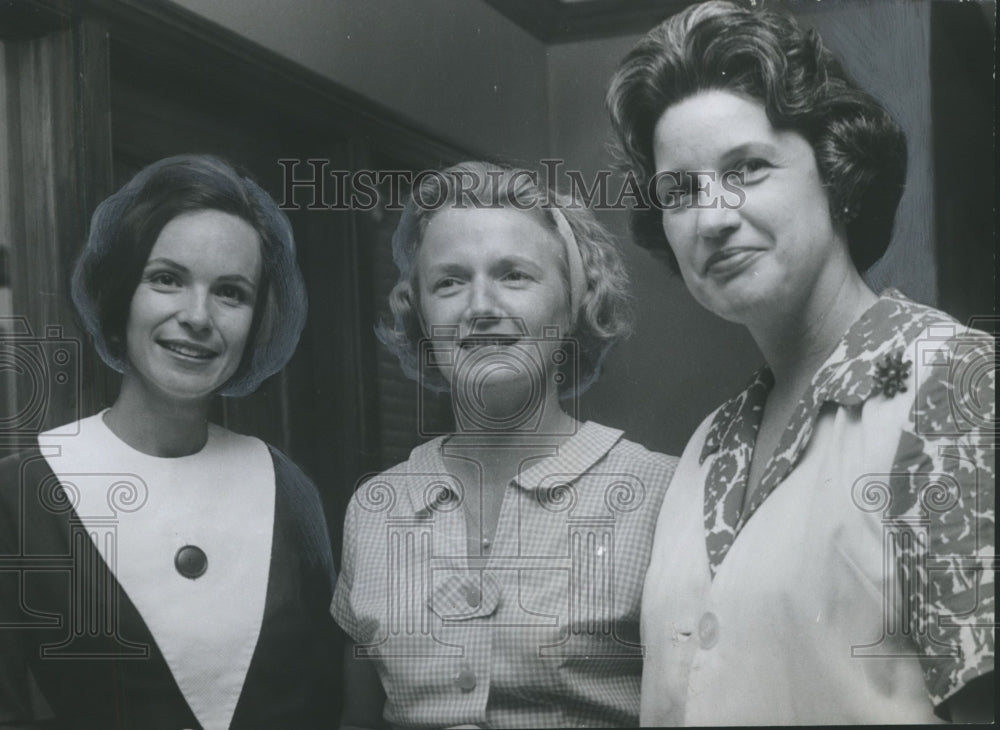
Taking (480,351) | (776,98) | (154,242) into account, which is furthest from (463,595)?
(776,98)

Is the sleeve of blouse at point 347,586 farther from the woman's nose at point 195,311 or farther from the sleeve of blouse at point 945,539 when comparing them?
the sleeve of blouse at point 945,539

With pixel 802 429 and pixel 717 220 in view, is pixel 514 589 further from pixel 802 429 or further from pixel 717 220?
pixel 717 220

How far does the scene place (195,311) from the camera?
422cm

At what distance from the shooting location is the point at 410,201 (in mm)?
4223

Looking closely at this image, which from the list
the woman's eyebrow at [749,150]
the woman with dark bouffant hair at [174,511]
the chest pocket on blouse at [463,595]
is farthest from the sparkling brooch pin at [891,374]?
the woman with dark bouffant hair at [174,511]

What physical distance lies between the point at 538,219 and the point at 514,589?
3.33ft

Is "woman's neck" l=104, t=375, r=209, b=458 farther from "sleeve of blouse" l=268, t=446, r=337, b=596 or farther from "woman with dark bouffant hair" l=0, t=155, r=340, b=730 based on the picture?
"sleeve of blouse" l=268, t=446, r=337, b=596

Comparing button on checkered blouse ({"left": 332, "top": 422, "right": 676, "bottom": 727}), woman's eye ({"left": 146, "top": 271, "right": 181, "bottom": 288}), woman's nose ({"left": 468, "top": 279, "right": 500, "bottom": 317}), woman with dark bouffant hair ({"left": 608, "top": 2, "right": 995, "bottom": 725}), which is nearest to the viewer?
woman with dark bouffant hair ({"left": 608, "top": 2, "right": 995, "bottom": 725})

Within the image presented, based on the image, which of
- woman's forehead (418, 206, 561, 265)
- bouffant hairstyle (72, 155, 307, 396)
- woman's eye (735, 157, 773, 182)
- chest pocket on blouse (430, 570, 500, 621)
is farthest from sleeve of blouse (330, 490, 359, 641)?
woman's eye (735, 157, 773, 182)

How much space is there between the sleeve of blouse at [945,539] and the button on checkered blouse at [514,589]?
0.66m

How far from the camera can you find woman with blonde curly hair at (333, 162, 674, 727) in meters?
4.06

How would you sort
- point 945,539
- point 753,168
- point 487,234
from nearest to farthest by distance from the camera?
point 945,539, point 753,168, point 487,234

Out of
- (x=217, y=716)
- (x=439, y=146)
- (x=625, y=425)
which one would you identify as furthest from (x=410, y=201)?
(x=217, y=716)

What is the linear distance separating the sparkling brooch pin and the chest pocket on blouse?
3.79 ft
